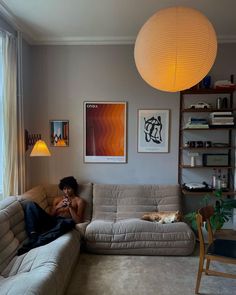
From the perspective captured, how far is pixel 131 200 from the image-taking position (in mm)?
3637

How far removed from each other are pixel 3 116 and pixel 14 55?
0.79 meters

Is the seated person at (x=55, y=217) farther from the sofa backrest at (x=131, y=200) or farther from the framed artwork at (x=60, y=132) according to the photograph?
the framed artwork at (x=60, y=132)

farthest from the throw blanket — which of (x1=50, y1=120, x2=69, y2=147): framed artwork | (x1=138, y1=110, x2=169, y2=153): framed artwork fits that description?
(x1=138, y1=110, x2=169, y2=153): framed artwork

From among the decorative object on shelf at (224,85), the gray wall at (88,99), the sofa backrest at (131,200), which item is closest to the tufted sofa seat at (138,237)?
the sofa backrest at (131,200)

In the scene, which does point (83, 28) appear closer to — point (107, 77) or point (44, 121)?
point (107, 77)

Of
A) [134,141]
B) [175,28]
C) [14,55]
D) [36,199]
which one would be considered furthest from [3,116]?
[175,28]

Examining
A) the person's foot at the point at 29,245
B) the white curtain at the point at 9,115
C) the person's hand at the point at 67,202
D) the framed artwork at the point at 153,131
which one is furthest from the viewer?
the framed artwork at the point at 153,131

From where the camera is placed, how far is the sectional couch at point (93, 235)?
207 cm

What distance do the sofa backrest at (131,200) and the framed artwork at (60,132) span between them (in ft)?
2.77

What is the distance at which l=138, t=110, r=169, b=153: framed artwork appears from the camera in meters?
3.87

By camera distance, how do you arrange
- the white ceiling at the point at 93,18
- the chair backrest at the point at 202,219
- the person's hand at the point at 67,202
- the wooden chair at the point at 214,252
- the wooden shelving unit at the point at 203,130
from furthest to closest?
the wooden shelving unit at the point at 203,130 → the person's hand at the point at 67,202 → the white ceiling at the point at 93,18 → the chair backrest at the point at 202,219 → the wooden chair at the point at 214,252

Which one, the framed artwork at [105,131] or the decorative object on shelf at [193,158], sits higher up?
the framed artwork at [105,131]

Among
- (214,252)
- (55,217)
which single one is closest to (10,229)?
(55,217)

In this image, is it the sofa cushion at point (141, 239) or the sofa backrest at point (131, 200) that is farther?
the sofa backrest at point (131, 200)
